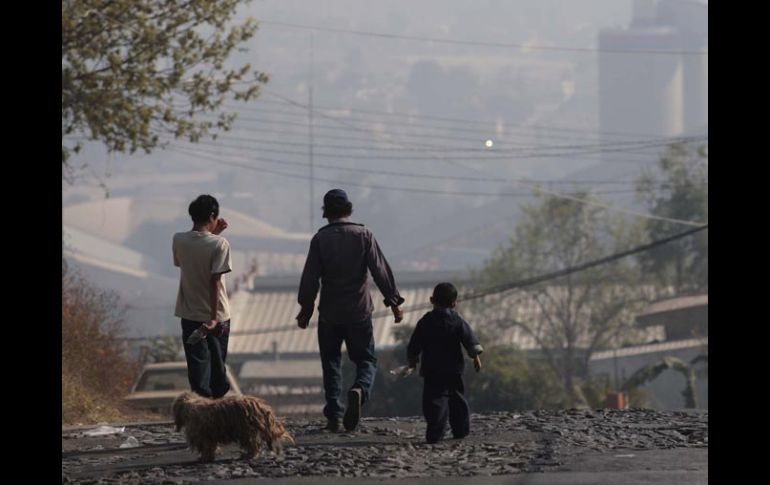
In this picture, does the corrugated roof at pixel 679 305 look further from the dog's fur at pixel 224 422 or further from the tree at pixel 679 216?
the dog's fur at pixel 224 422

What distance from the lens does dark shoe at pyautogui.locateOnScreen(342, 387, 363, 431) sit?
41.0 ft

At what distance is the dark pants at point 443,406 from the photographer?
12.1m

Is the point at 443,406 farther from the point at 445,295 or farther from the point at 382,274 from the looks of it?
the point at 382,274

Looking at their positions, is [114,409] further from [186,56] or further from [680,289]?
[680,289]

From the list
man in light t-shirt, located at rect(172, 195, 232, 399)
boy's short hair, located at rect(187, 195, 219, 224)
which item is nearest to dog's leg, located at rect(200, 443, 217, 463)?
man in light t-shirt, located at rect(172, 195, 232, 399)

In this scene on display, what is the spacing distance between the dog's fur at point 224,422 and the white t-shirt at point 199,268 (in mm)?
1063

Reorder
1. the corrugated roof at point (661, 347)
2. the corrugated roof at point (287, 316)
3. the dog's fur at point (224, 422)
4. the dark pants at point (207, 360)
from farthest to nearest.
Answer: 1. the corrugated roof at point (287, 316)
2. the corrugated roof at point (661, 347)
3. the dark pants at point (207, 360)
4. the dog's fur at point (224, 422)

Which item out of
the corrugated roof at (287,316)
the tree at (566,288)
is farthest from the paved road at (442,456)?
the corrugated roof at (287,316)

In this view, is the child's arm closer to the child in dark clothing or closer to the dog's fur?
the child in dark clothing

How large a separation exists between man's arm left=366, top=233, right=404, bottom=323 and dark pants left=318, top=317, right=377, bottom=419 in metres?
0.28

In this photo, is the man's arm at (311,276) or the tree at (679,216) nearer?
the man's arm at (311,276)

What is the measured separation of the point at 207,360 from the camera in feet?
39.2
